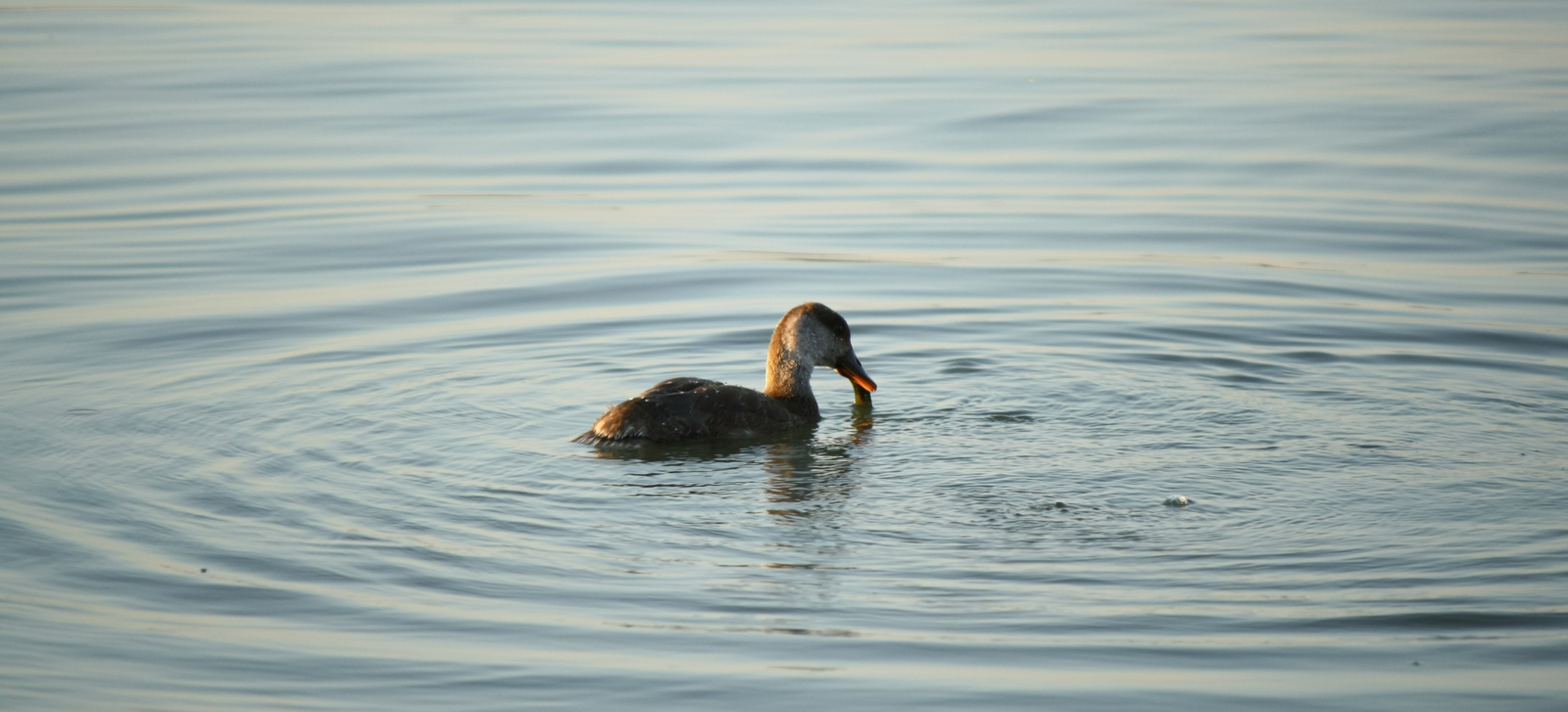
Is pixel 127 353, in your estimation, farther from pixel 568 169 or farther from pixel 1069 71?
pixel 1069 71

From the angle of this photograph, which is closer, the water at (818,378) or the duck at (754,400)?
the water at (818,378)

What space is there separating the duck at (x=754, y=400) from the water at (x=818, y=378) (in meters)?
0.26

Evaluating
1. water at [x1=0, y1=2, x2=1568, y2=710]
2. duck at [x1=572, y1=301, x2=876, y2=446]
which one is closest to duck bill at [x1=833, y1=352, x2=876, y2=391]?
duck at [x1=572, y1=301, x2=876, y2=446]

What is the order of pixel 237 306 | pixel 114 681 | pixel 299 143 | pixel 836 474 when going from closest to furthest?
pixel 114 681 → pixel 836 474 → pixel 237 306 → pixel 299 143

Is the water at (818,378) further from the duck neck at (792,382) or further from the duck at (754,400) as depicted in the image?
the duck neck at (792,382)

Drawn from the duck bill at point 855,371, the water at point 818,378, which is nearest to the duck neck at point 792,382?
the duck bill at point 855,371

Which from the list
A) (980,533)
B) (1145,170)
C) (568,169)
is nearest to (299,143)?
(568,169)

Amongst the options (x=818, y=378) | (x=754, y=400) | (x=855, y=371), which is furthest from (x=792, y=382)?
(x=818, y=378)

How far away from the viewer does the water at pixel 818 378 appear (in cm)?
626

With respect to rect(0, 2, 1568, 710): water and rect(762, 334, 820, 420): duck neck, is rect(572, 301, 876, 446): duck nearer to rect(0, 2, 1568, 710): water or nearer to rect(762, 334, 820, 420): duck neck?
rect(762, 334, 820, 420): duck neck

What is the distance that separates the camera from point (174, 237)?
14555 millimetres

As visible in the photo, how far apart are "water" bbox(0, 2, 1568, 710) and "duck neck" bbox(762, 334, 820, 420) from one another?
418mm

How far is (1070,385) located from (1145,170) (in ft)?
23.2

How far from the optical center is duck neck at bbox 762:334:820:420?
10039 mm
